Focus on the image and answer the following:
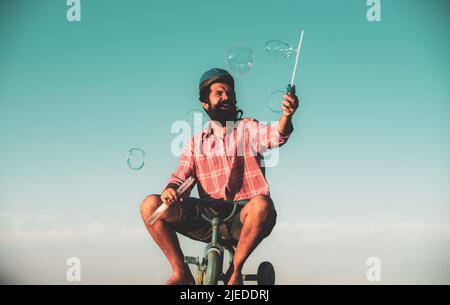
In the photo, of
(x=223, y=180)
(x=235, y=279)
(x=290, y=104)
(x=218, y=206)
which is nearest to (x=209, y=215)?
(x=218, y=206)

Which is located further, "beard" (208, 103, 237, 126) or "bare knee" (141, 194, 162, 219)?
"beard" (208, 103, 237, 126)

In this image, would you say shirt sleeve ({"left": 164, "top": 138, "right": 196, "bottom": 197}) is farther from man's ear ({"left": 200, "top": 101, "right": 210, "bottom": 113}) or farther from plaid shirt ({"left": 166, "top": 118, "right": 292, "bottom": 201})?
man's ear ({"left": 200, "top": 101, "right": 210, "bottom": 113})

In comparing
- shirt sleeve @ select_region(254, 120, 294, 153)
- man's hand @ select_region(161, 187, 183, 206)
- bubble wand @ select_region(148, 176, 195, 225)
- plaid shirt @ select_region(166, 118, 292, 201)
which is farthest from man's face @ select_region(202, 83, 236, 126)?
man's hand @ select_region(161, 187, 183, 206)

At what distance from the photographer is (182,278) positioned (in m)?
4.78

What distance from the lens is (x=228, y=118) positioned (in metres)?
5.22

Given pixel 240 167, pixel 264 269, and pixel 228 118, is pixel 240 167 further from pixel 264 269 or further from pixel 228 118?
pixel 264 269

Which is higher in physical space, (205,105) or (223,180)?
(205,105)

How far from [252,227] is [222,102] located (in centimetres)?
120

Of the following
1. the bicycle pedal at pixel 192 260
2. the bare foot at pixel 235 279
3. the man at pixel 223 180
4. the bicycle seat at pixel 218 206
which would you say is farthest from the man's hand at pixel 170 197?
the bare foot at pixel 235 279

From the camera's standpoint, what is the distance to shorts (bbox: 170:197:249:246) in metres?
4.89

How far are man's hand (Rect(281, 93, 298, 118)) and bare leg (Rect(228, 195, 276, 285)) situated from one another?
2.43 ft

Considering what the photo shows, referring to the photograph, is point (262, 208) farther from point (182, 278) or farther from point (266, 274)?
point (182, 278)

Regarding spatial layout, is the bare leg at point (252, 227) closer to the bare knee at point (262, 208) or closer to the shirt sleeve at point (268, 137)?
the bare knee at point (262, 208)

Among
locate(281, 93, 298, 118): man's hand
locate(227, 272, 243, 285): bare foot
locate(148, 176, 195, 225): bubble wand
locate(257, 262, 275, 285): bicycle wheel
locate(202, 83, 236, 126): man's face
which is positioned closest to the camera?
locate(281, 93, 298, 118): man's hand
